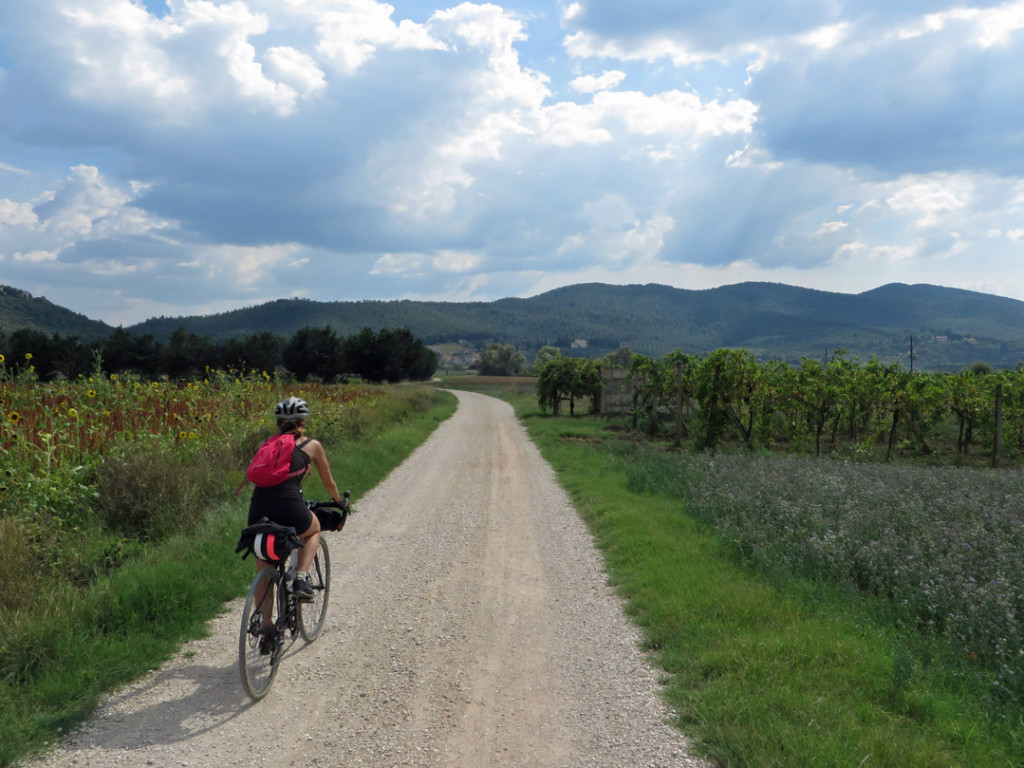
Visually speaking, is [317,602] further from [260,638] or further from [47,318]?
[47,318]

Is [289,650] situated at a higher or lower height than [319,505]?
lower

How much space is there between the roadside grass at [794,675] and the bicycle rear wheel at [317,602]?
2.86 meters

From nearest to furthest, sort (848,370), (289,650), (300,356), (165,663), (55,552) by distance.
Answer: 1. (165,663)
2. (289,650)
3. (55,552)
4. (848,370)
5. (300,356)

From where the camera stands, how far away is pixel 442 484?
1380cm

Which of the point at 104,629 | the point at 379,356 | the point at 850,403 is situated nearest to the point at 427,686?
the point at 104,629

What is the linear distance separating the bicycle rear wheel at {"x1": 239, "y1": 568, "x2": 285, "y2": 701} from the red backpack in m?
0.66

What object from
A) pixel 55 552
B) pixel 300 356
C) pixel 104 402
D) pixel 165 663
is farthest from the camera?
pixel 300 356

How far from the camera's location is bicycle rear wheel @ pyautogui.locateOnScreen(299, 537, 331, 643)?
18.8 ft

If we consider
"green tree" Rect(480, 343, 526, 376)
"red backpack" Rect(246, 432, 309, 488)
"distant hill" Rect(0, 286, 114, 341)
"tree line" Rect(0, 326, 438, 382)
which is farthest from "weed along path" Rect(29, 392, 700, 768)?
"green tree" Rect(480, 343, 526, 376)

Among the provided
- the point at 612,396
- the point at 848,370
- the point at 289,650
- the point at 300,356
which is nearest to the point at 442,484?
the point at 289,650

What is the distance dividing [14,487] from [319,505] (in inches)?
166

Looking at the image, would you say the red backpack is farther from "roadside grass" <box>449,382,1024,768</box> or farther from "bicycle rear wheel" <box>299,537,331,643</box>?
"roadside grass" <box>449,382,1024,768</box>

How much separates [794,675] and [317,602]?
165 inches

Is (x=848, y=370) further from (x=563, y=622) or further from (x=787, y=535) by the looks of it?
(x=563, y=622)
